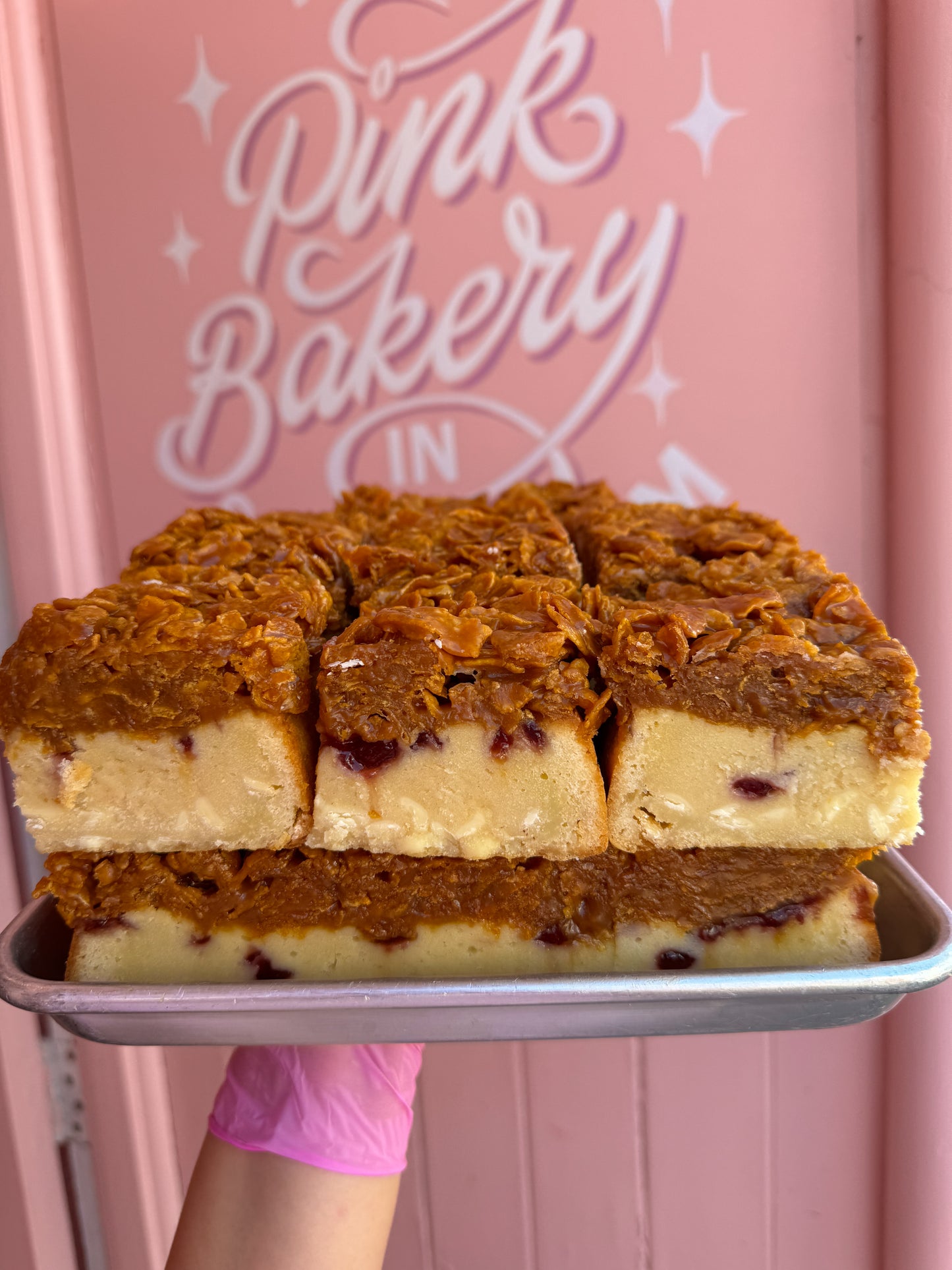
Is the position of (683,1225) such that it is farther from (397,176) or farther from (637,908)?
(397,176)

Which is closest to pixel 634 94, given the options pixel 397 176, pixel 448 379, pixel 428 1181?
pixel 397 176

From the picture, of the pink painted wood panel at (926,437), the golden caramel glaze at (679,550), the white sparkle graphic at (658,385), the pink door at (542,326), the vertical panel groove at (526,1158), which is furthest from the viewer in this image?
the vertical panel groove at (526,1158)

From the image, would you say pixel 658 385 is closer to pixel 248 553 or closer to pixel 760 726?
pixel 248 553

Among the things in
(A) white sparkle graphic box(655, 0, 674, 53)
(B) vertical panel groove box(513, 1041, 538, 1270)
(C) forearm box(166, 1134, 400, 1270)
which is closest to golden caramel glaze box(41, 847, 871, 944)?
(C) forearm box(166, 1134, 400, 1270)

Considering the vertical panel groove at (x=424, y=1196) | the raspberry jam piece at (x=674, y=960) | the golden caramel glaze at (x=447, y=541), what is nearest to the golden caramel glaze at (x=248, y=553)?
the golden caramel glaze at (x=447, y=541)

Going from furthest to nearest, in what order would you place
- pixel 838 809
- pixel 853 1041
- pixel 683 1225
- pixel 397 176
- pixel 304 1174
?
pixel 683 1225, pixel 853 1041, pixel 397 176, pixel 304 1174, pixel 838 809

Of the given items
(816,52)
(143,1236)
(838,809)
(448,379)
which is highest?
(816,52)

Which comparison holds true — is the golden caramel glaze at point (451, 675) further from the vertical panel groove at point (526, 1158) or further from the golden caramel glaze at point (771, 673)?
the vertical panel groove at point (526, 1158)
